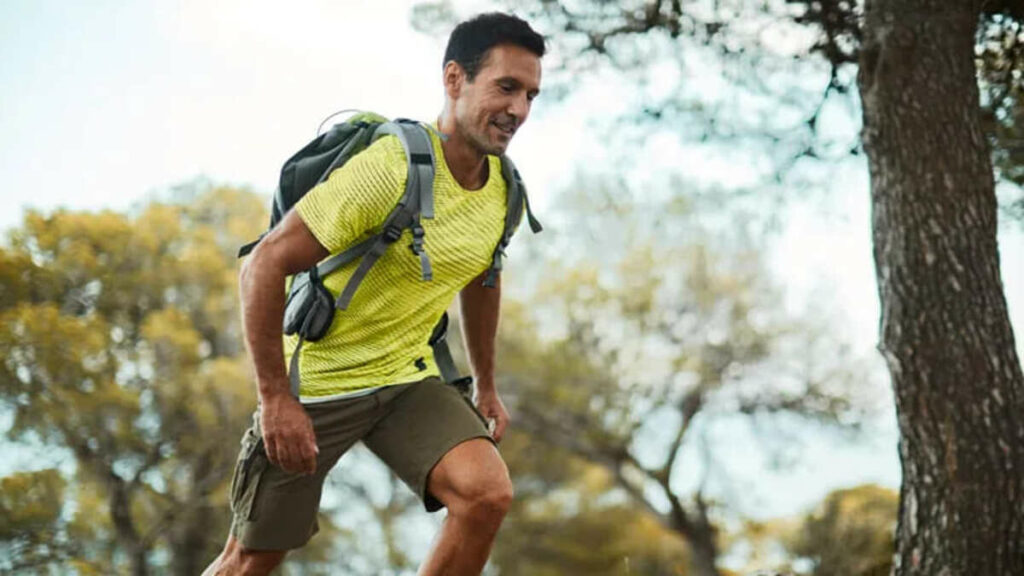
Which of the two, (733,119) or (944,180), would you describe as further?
(733,119)

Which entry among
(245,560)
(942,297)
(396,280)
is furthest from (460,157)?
(942,297)

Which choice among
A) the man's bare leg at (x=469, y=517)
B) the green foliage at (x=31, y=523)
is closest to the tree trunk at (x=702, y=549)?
the green foliage at (x=31, y=523)

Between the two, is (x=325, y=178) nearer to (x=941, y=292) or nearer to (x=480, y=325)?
(x=480, y=325)

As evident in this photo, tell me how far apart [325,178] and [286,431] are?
2.08 feet

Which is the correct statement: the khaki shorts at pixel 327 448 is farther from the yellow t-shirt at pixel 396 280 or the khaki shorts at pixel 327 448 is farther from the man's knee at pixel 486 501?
the man's knee at pixel 486 501

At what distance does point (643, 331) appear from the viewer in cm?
2119

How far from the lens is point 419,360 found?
3.17 metres

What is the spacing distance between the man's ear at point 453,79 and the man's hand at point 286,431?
965mm

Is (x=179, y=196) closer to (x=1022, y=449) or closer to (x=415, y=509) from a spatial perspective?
(x=415, y=509)

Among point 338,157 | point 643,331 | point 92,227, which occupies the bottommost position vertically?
point 643,331

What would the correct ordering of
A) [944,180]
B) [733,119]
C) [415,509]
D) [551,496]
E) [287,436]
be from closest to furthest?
[287,436] < [944,180] < [733,119] < [415,509] < [551,496]

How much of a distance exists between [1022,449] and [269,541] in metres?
3.29

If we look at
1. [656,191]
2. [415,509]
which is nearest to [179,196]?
[415,509]

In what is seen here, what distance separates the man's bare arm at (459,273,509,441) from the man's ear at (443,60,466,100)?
61cm
